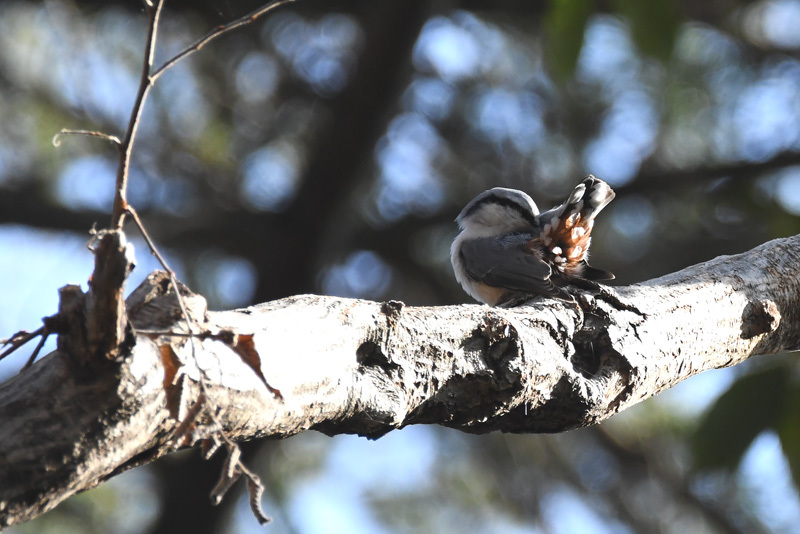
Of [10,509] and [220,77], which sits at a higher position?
[220,77]

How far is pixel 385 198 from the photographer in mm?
4883

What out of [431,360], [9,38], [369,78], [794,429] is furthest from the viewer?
[9,38]

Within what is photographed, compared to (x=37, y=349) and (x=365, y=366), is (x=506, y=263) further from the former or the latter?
(x=37, y=349)

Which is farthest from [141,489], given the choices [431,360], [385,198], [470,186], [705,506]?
[431,360]

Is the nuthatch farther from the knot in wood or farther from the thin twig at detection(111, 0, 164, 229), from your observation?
the thin twig at detection(111, 0, 164, 229)

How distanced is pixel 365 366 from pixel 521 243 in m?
1.86

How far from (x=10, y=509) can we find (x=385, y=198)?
4089 millimetres

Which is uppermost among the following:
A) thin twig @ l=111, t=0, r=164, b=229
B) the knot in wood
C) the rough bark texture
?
thin twig @ l=111, t=0, r=164, b=229

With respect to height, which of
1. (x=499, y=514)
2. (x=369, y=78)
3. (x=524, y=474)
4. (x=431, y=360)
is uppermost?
(x=369, y=78)

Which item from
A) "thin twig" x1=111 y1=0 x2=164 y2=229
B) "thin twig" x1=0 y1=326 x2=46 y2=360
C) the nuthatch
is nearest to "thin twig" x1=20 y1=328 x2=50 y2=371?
"thin twig" x1=0 y1=326 x2=46 y2=360

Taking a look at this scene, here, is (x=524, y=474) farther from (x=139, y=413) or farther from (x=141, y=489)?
(x=139, y=413)

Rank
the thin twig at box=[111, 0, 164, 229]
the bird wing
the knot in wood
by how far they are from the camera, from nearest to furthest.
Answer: the thin twig at box=[111, 0, 164, 229], the knot in wood, the bird wing

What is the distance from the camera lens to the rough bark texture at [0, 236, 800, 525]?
0.91 metres

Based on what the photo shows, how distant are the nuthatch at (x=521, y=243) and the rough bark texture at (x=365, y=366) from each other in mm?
419
